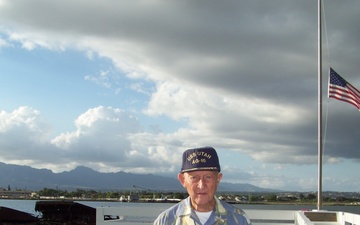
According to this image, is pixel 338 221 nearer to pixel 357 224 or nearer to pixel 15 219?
pixel 357 224

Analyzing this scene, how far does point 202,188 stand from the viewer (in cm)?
323

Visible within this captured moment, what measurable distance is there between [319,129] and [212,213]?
57.6ft

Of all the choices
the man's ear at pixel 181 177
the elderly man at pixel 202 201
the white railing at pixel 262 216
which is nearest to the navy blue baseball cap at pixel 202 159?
the elderly man at pixel 202 201

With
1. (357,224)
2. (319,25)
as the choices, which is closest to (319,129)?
(319,25)

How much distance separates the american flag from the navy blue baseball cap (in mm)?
16724

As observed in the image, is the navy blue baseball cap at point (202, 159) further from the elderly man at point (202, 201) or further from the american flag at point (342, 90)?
the american flag at point (342, 90)

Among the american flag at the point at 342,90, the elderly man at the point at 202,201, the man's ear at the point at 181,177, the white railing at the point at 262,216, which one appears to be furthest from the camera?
the american flag at the point at 342,90

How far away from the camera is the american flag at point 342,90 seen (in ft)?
62.4

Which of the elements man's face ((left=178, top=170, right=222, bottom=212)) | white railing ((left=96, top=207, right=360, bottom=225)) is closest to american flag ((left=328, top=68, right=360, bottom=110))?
white railing ((left=96, top=207, right=360, bottom=225))

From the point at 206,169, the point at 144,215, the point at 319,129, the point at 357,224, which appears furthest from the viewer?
the point at 319,129

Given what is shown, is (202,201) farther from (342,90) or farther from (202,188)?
(342,90)

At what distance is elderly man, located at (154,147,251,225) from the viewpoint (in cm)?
316

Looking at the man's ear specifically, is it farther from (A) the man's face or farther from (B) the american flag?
(B) the american flag

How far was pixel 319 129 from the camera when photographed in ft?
65.8
